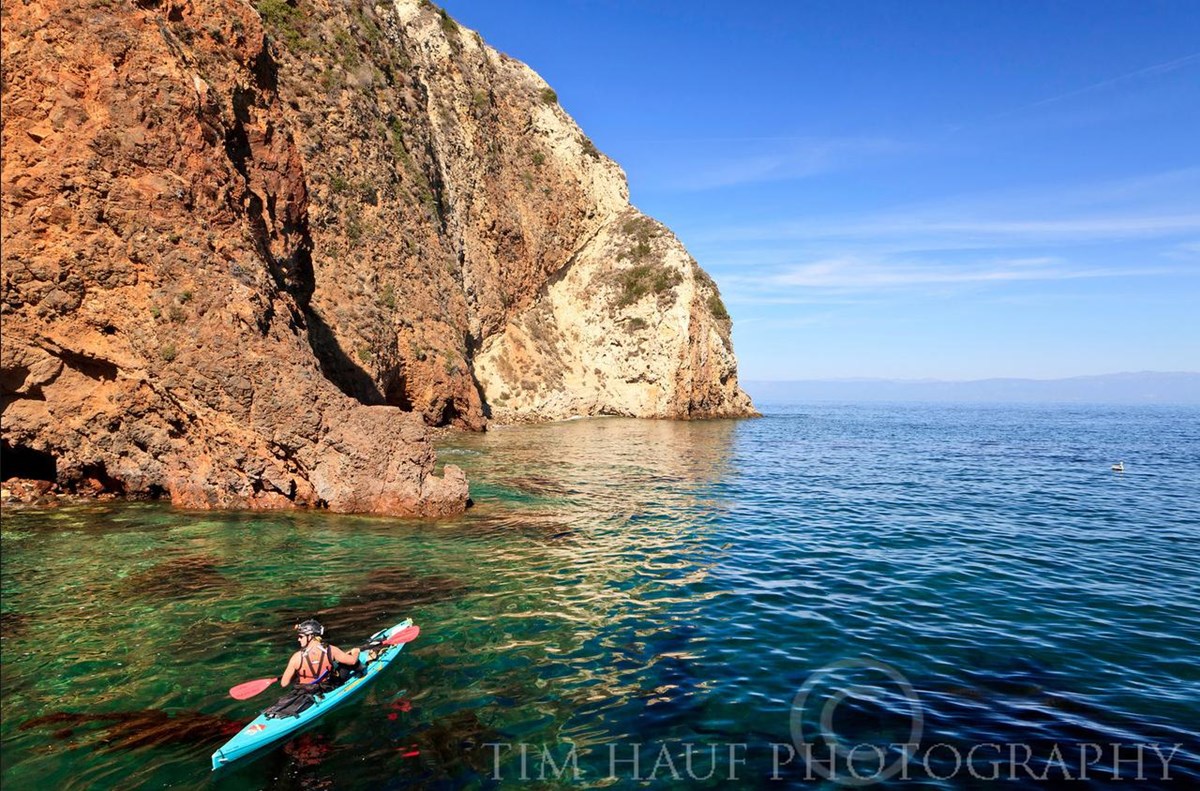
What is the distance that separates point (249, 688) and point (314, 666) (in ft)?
3.25

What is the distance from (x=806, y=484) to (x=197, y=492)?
26574 millimetres

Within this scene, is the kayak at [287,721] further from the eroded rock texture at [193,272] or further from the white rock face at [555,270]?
the white rock face at [555,270]

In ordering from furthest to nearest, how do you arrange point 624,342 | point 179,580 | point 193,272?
point 624,342
point 193,272
point 179,580

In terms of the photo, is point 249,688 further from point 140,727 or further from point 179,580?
point 179,580

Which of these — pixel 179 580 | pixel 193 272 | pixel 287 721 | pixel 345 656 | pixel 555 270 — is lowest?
pixel 287 721

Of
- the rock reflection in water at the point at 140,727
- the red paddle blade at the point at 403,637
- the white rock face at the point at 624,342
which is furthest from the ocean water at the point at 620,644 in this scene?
the white rock face at the point at 624,342

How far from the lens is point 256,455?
2183cm

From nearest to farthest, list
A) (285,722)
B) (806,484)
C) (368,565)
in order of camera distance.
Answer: (285,722) < (368,565) < (806,484)

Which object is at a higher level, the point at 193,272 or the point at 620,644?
the point at 193,272

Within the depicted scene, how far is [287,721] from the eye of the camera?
915 cm

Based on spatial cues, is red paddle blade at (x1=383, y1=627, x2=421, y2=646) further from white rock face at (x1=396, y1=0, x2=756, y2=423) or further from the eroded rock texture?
white rock face at (x1=396, y1=0, x2=756, y2=423)

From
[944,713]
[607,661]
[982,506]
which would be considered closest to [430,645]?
[607,661]

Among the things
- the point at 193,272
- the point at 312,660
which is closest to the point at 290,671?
the point at 312,660

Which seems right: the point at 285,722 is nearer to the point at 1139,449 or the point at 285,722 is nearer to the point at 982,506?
the point at 982,506
